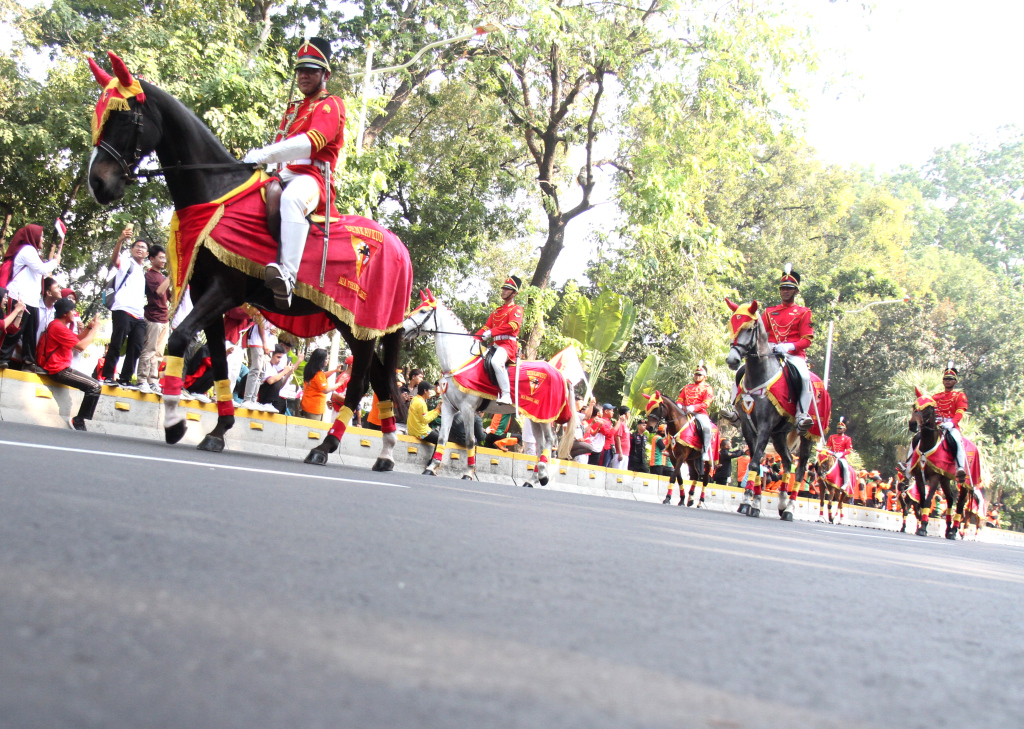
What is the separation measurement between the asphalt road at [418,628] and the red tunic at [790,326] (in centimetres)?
1008

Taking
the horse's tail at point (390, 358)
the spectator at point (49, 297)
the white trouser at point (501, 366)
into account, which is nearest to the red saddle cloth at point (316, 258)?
the horse's tail at point (390, 358)

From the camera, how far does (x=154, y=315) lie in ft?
41.8

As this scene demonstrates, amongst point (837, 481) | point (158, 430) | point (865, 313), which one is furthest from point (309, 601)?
point (865, 313)

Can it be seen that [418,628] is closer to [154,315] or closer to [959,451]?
[154,315]

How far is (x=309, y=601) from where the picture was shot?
7.47 feet

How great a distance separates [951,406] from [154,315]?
1508 centimetres

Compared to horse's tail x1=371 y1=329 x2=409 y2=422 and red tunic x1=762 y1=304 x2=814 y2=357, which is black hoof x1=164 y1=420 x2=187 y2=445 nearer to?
horse's tail x1=371 y1=329 x2=409 y2=422

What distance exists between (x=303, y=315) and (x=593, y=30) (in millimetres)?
15516

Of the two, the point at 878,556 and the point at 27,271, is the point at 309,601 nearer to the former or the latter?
the point at 878,556

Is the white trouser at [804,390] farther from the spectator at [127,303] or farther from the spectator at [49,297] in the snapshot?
the spectator at [49,297]

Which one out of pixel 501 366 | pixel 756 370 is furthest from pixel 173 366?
pixel 756 370

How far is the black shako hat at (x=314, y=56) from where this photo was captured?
8680mm

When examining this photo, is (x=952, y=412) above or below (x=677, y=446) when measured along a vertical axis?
above

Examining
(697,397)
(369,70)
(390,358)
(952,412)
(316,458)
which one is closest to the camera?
(316,458)
